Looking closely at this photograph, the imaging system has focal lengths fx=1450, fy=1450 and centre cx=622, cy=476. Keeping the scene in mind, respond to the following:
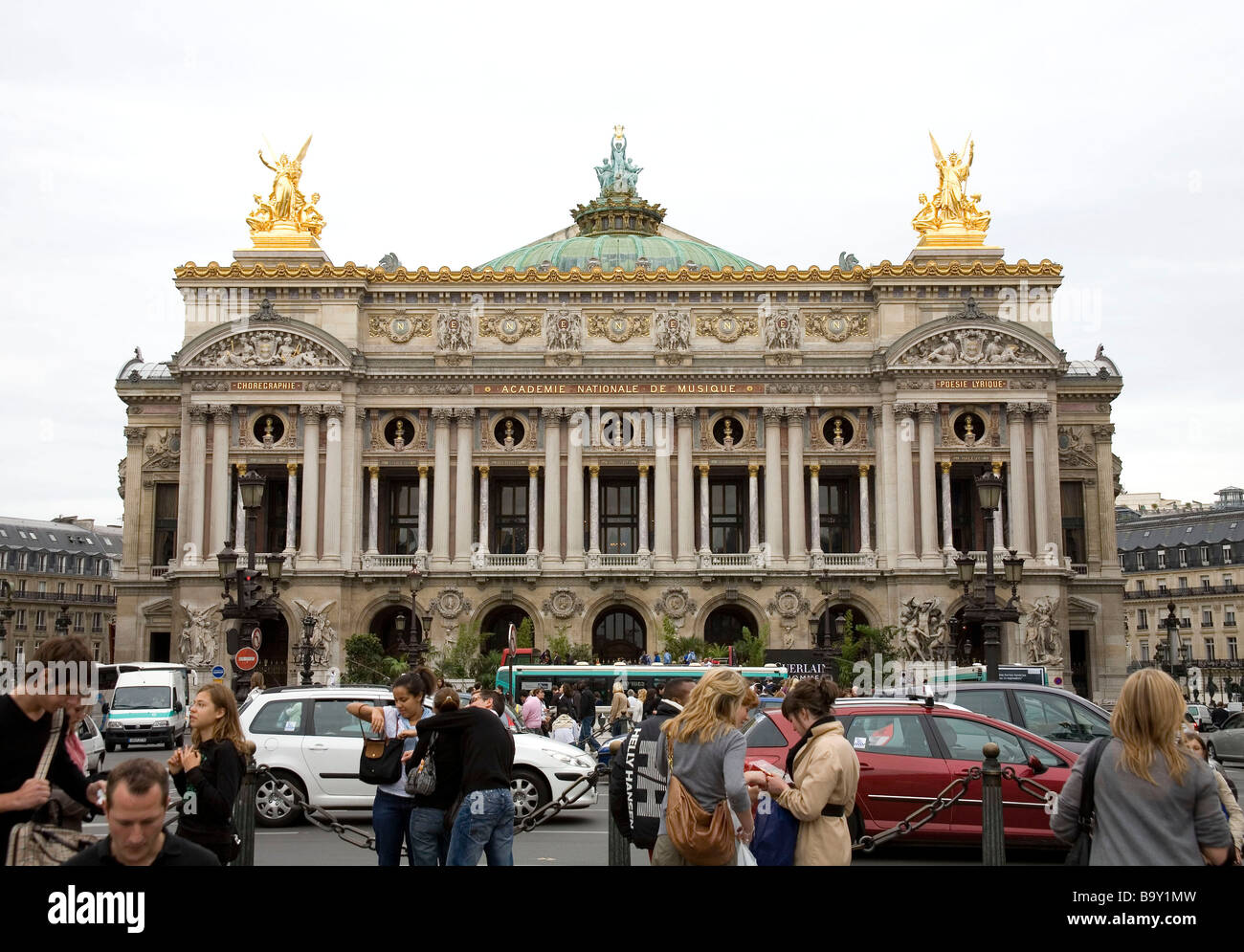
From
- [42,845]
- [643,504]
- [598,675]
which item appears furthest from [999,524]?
[42,845]

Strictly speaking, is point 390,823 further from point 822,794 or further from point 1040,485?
point 1040,485

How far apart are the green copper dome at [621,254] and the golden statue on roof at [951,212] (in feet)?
44.3

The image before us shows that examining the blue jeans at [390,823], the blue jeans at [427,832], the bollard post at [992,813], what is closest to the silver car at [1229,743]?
the bollard post at [992,813]

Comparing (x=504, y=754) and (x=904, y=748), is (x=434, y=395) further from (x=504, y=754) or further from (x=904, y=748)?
(x=504, y=754)

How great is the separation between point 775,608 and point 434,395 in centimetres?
1748

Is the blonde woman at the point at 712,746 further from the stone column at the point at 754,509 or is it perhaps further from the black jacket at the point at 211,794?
the stone column at the point at 754,509

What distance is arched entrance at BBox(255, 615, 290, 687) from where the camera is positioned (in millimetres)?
62094

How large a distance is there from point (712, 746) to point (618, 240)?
7210 cm

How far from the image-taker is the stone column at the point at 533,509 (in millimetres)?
63000

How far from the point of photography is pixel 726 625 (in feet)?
211

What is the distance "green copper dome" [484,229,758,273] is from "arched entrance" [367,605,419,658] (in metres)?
22.4
